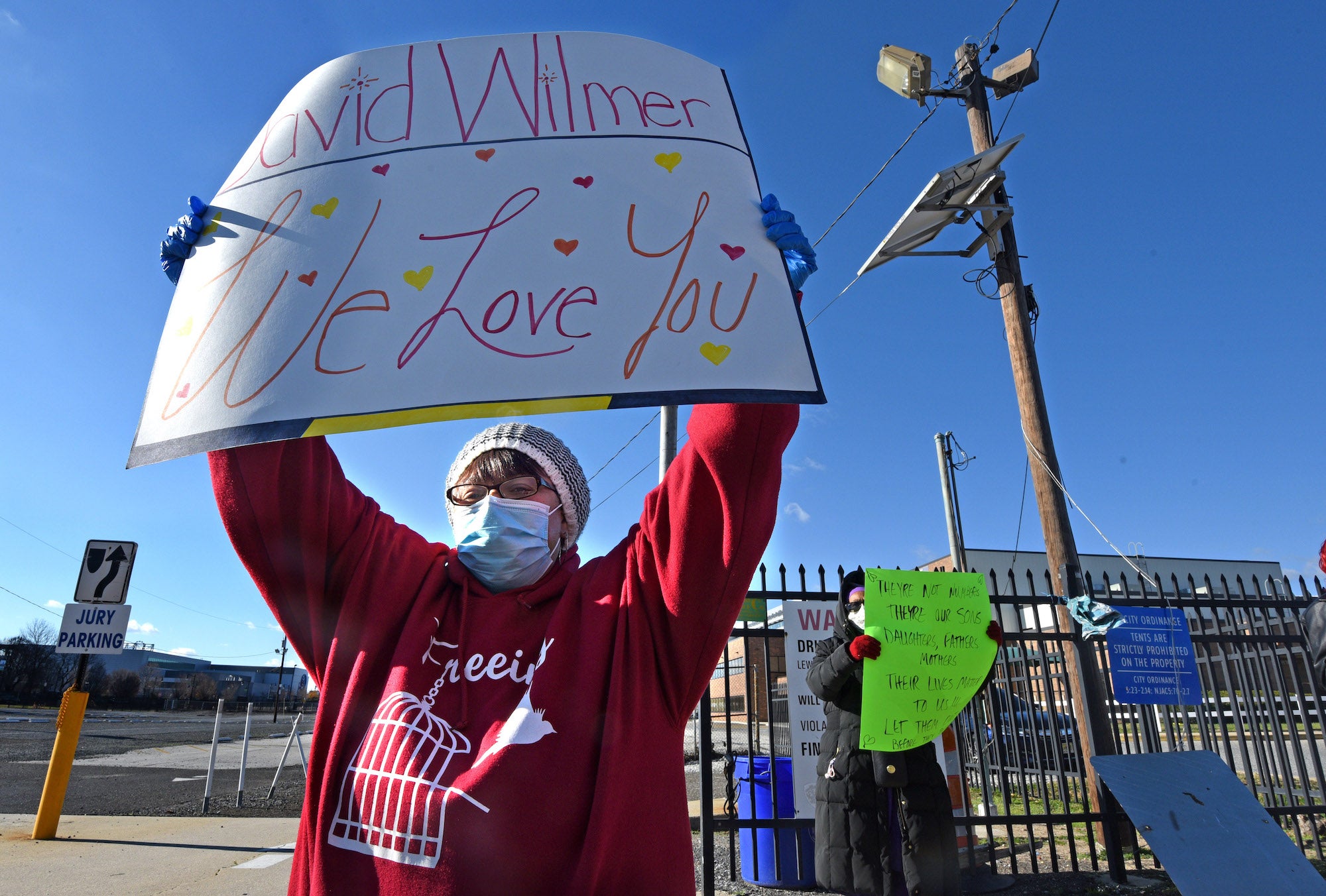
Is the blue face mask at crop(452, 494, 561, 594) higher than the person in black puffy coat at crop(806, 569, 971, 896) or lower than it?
higher

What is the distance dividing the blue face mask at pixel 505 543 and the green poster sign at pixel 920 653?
208cm

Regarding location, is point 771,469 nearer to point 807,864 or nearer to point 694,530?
point 694,530

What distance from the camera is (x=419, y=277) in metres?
1.49

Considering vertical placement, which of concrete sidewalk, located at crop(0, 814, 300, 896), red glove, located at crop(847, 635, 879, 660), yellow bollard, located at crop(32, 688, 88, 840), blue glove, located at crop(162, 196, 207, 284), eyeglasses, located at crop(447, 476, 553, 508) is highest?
blue glove, located at crop(162, 196, 207, 284)

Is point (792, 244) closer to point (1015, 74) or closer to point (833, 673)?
point (833, 673)

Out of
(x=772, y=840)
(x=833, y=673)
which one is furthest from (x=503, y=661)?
(x=772, y=840)

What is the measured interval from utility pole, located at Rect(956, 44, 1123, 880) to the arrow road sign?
7.90 metres

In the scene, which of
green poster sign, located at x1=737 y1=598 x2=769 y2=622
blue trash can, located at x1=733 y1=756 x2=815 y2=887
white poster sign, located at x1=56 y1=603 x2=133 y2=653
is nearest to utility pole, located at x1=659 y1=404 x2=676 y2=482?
green poster sign, located at x1=737 y1=598 x2=769 y2=622

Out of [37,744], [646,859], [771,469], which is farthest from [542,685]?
[37,744]

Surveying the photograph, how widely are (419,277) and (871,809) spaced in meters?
3.29

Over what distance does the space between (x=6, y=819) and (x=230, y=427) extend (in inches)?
340

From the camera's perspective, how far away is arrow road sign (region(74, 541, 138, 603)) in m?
6.35

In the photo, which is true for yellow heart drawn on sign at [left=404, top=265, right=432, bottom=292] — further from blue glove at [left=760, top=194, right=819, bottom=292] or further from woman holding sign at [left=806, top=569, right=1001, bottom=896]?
woman holding sign at [left=806, top=569, right=1001, bottom=896]

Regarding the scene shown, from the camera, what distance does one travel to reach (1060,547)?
6.38m
